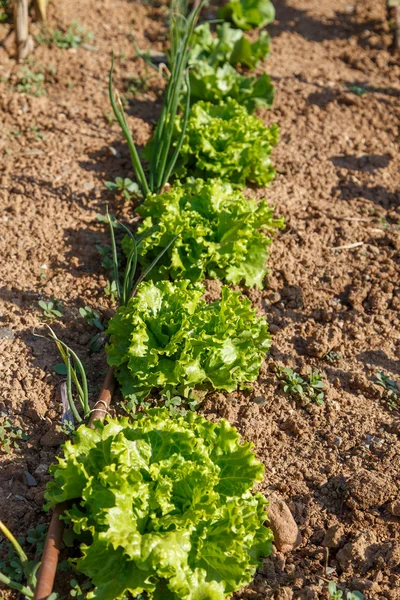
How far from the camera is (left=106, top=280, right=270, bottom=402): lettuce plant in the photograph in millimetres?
3297

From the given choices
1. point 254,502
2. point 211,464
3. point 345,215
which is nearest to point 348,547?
point 254,502

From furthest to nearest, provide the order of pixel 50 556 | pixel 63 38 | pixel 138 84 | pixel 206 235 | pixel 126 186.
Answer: pixel 63 38 < pixel 138 84 < pixel 126 186 < pixel 206 235 < pixel 50 556

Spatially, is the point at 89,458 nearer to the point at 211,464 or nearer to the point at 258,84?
the point at 211,464

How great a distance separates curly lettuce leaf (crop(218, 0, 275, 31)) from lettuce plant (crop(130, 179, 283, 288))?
2.75 m

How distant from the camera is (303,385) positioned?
11.9ft

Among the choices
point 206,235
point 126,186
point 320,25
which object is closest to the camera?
point 206,235

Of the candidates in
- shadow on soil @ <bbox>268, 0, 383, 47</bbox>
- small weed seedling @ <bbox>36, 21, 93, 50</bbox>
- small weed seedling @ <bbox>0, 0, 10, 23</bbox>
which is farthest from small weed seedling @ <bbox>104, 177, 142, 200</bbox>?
shadow on soil @ <bbox>268, 0, 383, 47</bbox>

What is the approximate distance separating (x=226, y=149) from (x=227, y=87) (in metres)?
0.92

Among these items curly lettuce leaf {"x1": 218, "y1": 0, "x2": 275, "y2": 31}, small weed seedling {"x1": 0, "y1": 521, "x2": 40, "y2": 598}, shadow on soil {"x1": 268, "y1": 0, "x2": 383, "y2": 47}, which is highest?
curly lettuce leaf {"x1": 218, "y1": 0, "x2": 275, "y2": 31}

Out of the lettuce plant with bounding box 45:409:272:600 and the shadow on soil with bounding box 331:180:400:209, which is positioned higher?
the shadow on soil with bounding box 331:180:400:209

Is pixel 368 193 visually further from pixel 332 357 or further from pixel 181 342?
pixel 181 342

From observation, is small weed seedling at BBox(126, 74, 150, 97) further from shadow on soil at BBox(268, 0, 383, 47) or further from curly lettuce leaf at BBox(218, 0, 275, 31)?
shadow on soil at BBox(268, 0, 383, 47)

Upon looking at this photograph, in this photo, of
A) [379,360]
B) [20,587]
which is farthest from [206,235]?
[20,587]

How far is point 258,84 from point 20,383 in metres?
3.13
